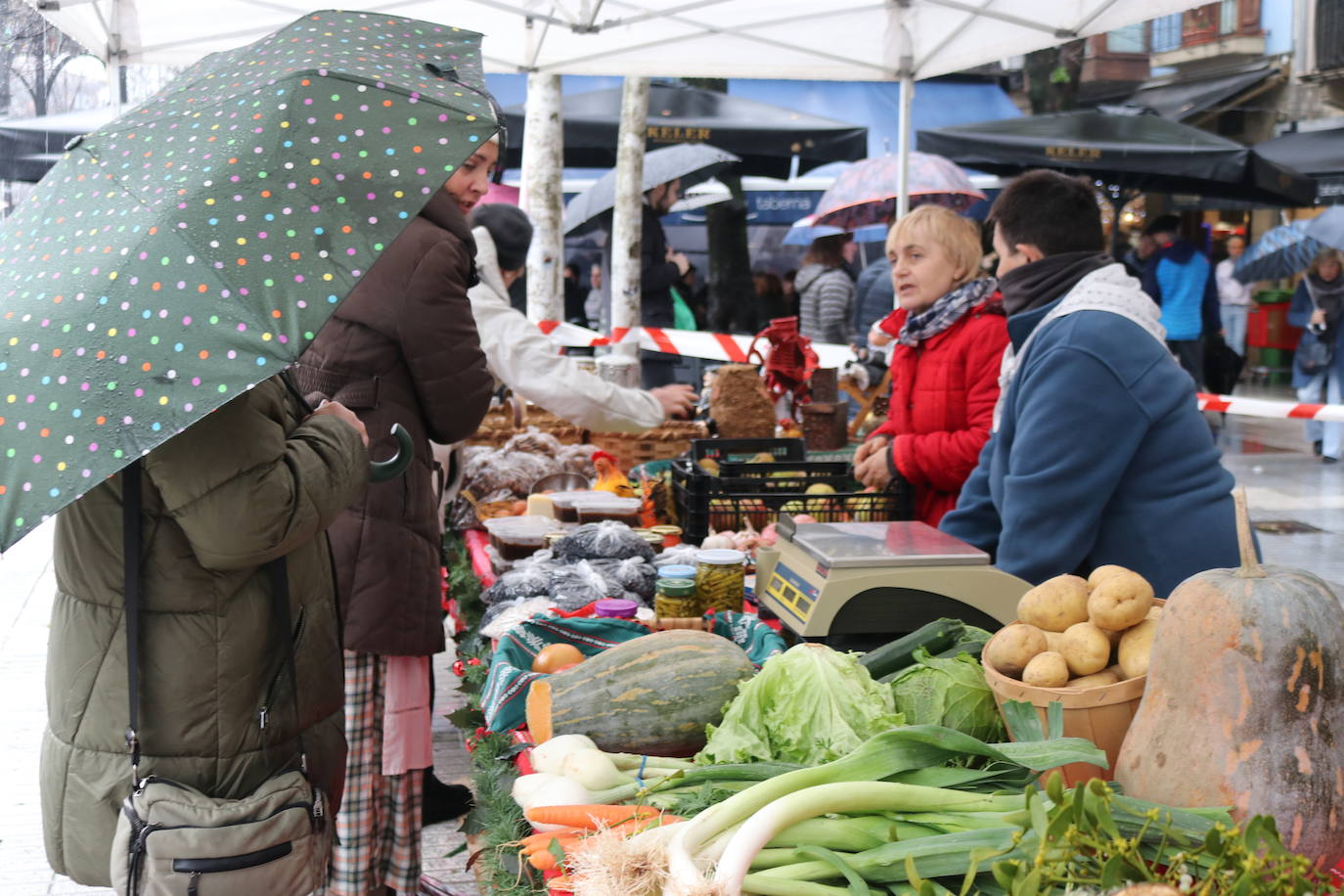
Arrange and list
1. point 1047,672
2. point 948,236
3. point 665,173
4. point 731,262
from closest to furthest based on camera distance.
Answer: point 1047,672, point 948,236, point 665,173, point 731,262

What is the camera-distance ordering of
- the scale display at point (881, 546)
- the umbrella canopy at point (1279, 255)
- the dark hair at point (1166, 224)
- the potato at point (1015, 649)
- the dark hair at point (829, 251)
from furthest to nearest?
the umbrella canopy at point (1279, 255), the dark hair at point (1166, 224), the dark hair at point (829, 251), the scale display at point (881, 546), the potato at point (1015, 649)

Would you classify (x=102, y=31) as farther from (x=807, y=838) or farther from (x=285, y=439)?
(x=807, y=838)

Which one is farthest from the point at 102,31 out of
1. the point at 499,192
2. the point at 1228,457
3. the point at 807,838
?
the point at 1228,457

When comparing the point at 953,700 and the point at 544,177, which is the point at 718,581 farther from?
the point at 544,177

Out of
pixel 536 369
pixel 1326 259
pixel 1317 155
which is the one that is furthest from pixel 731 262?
pixel 536 369

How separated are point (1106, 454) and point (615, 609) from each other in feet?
4.09

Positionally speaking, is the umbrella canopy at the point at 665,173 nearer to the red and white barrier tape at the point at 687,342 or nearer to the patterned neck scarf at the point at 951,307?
the red and white barrier tape at the point at 687,342

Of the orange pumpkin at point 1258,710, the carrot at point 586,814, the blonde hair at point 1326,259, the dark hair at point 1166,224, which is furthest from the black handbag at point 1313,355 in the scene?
the carrot at point 586,814

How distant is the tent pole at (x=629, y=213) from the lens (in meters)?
9.27

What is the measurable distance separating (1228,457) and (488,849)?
13175 mm

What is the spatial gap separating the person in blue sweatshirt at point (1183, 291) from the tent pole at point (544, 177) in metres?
7.03

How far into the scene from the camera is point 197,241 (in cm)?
199

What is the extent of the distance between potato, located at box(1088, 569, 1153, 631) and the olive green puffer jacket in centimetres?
140

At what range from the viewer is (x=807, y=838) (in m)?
1.64
